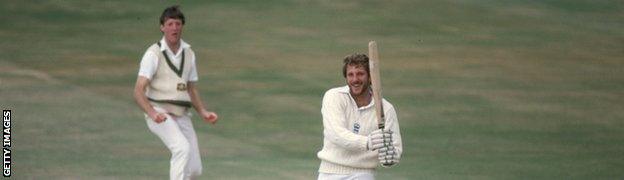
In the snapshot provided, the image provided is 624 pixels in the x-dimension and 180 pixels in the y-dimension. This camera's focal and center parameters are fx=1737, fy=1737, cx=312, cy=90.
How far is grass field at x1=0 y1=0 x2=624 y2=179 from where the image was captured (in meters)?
15.7

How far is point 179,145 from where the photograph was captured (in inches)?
484

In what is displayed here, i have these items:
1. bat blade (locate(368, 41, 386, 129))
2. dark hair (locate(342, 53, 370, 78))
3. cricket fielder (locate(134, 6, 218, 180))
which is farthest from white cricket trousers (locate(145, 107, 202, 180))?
bat blade (locate(368, 41, 386, 129))

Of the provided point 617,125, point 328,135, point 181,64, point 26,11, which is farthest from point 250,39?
point 328,135

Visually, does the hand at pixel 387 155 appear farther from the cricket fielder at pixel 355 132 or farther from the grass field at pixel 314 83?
the grass field at pixel 314 83

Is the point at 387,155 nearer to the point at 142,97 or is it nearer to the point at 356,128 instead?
the point at 356,128

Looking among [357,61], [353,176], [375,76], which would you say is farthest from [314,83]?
[375,76]

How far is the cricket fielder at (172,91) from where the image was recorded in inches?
482

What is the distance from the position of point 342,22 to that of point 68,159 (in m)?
7.51

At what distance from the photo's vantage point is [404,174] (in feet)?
49.4

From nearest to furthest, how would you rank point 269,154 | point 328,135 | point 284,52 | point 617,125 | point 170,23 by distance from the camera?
1. point 328,135
2. point 170,23
3. point 269,154
4. point 617,125
5. point 284,52

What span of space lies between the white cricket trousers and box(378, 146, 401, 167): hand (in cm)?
281

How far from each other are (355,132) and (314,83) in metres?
9.15

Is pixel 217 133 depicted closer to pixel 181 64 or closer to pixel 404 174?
pixel 404 174

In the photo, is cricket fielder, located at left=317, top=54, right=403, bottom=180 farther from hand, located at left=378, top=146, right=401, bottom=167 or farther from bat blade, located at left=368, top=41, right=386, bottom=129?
bat blade, located at left=368, top=41, right=386, bottom=129
